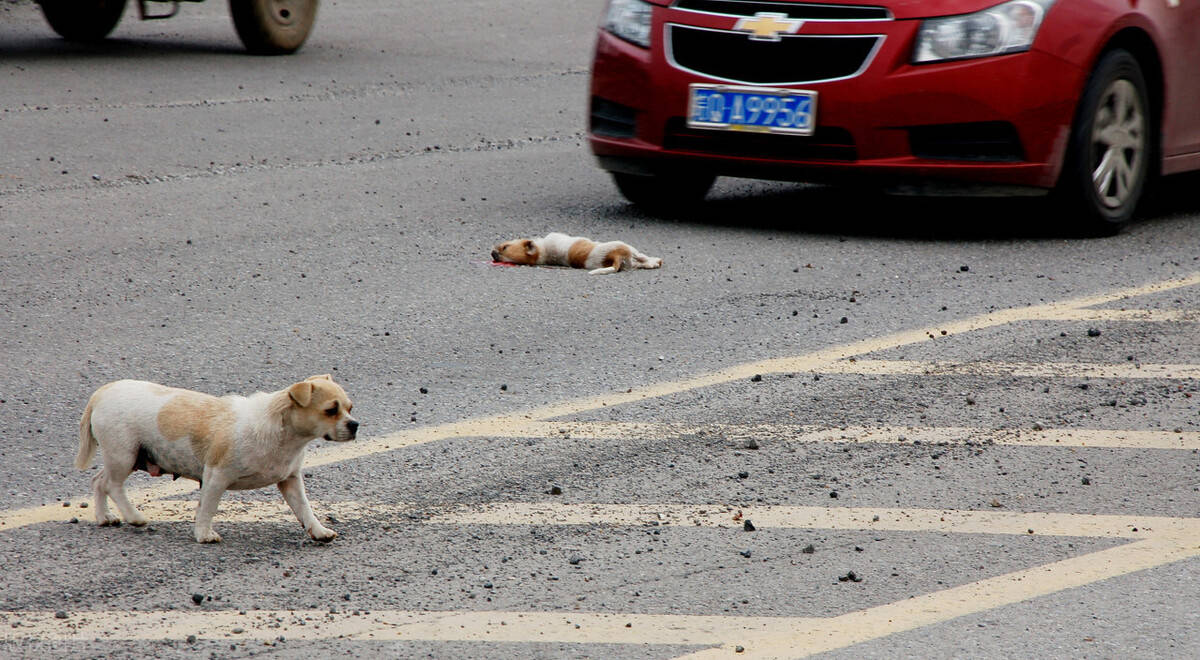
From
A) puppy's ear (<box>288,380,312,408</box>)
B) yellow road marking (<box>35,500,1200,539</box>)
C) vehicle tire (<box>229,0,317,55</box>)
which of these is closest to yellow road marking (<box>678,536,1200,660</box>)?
yellow road marking (<box>35,500,1200,539</box>)

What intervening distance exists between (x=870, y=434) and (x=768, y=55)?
10.8ft

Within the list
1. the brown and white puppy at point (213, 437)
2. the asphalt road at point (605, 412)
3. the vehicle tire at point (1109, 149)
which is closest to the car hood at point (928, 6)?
the vehicle tire at point (1109, 149)

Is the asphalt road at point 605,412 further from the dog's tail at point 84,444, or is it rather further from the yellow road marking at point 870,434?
the dog's tail at point 84,444

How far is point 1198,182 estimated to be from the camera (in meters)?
10.0

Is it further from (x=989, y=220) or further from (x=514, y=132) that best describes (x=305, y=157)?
(x=989, y=220)

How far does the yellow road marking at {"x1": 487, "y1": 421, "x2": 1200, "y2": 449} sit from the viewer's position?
15.5ft

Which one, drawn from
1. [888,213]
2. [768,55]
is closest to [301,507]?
[768,55]

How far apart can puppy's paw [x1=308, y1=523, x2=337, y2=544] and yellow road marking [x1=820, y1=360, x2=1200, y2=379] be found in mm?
2122

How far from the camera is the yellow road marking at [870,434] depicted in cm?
471

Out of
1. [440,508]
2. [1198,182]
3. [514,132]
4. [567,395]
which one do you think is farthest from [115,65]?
[440,508]

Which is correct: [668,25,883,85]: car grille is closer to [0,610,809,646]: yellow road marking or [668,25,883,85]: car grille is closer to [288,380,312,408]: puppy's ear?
[288,380,312,408]: puppy's ear

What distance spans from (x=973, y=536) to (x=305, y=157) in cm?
693

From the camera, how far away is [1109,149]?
784 cm

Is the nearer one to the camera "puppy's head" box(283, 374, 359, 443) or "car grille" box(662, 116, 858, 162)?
"puppy's head" box(283, 374, 359, 443)
